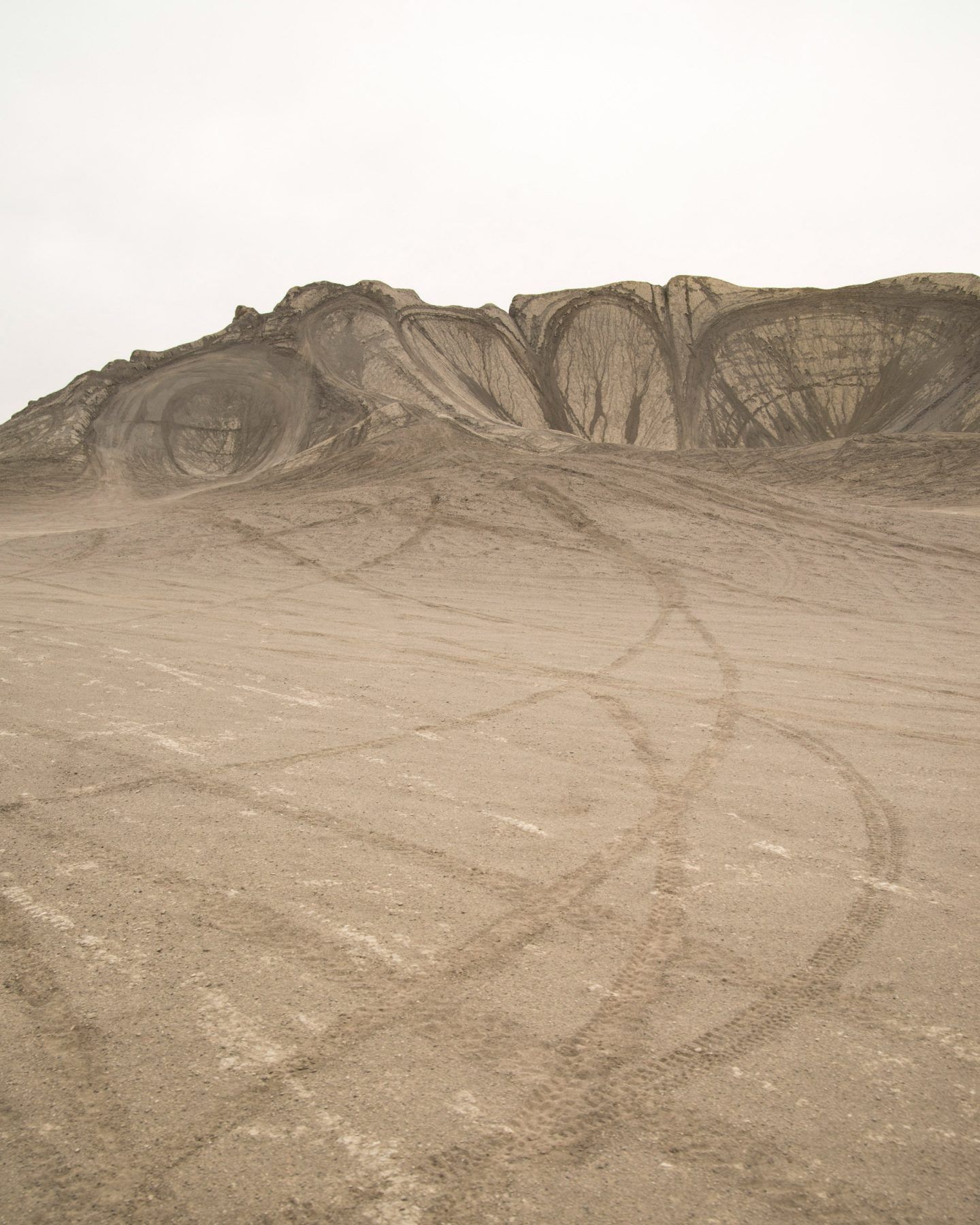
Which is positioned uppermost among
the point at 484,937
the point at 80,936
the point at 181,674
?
the point at 181,674

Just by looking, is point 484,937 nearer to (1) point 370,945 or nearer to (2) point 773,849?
(1) point 370,945

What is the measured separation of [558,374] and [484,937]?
32093 mm

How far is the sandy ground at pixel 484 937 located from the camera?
1.80 m

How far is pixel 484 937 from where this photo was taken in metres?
2.65

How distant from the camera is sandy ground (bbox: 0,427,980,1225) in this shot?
180 cm

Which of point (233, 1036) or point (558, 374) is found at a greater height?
point (558, 374)

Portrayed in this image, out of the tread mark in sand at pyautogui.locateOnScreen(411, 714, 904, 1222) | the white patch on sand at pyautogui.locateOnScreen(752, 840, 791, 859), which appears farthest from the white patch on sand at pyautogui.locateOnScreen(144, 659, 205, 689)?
the tread mark in sand at pyautogui.locateOnScreen(411, 714, 904, 1222)

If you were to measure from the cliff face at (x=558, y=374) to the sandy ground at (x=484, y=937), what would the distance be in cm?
2135

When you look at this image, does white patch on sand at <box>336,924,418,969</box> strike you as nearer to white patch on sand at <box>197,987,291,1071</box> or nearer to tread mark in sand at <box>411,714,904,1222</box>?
white patch on sand at <box>197,987,291,1071</box>

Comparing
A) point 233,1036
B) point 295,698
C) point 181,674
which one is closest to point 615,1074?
point 233,1036

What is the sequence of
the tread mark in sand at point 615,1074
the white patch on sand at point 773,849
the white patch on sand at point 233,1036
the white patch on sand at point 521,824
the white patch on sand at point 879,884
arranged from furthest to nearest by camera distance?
the white patch on sand at point 521,824, the white patch on sand at point 773,849, the white patch on sand at point 879,884, the white patch on sand at point 233,1036, the tread mark in sand at point 615,1074

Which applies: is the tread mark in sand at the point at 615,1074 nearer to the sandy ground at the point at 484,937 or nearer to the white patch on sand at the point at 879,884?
the sandy ground at the point at 484,937

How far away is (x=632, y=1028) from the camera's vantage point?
7.30 ft

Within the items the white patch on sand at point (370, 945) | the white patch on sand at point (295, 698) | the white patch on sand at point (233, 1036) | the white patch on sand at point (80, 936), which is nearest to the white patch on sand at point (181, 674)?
the white patch on sand at point (295, 698)
